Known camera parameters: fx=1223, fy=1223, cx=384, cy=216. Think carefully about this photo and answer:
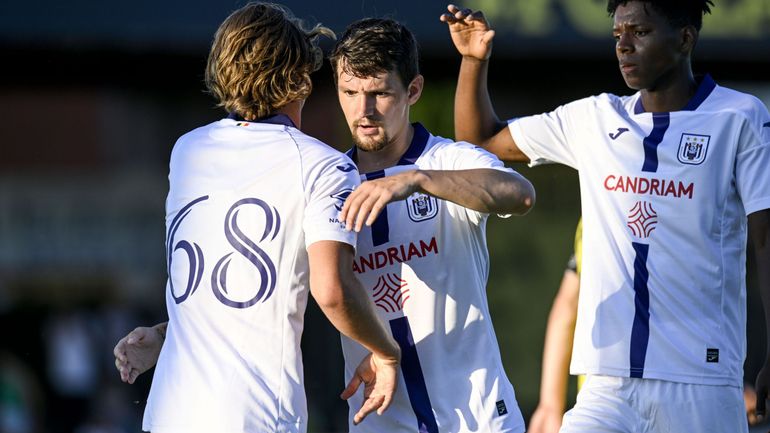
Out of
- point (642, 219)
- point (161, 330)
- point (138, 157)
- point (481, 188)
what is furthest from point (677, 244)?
point (138, 157)

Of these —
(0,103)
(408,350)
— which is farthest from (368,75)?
(0,103)

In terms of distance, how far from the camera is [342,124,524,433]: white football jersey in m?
4.06

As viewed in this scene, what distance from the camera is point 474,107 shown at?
4.85 metres

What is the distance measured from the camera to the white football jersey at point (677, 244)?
172 inches

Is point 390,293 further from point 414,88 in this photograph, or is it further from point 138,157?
point 138,157

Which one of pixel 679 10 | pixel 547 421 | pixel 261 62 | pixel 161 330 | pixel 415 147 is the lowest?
pixel 547 421

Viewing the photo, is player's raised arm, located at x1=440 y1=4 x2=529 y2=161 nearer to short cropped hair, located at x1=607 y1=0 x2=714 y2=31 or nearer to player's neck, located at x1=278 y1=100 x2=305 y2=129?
short cropped hair, located at x1=607 y1=0 x2=714 y2=31

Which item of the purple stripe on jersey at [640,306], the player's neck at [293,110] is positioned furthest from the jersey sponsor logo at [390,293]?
the purple stripe on jersey at [640,306]

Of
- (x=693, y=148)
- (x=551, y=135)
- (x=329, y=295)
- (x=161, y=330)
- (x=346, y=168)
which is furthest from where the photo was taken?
(x=551, y=135)

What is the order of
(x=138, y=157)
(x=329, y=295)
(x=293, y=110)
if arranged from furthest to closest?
(x=138, y=157), (x=293, y=110), (x=329, y=295)

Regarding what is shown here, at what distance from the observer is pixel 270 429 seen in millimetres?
3547

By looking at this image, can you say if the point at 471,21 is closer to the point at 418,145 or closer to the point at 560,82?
the point at 418,145

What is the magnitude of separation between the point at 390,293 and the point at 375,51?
833mm

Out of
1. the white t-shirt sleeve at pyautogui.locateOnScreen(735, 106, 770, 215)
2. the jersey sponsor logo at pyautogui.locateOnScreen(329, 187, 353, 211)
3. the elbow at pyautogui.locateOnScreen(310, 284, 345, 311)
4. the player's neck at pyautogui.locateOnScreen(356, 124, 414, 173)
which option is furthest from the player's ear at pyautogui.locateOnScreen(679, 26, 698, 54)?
the elbow at pyautogui.locateOnScreen(310, 284, 345, 311)
